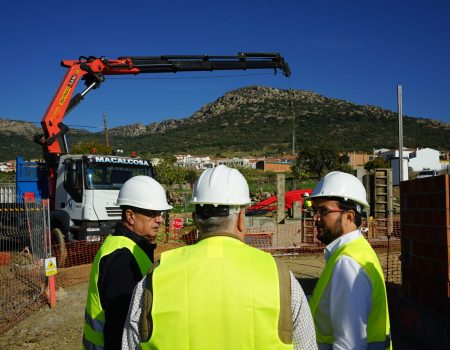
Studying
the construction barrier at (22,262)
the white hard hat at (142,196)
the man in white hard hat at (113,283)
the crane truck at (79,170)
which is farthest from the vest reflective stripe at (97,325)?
the crane truck at (79,170)

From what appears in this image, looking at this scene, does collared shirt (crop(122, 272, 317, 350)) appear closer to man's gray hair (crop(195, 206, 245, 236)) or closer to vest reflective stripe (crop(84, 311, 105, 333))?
man's gray hair (crop(195, 206, 245, 236))

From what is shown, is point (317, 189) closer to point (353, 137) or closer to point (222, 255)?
point (222, 255)

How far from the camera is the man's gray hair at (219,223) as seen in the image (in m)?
1.92

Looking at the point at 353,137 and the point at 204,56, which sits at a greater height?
the point at 353,137

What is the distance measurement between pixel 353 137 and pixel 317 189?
8735 centimetres

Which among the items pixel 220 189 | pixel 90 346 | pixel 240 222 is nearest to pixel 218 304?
pixel 240 222

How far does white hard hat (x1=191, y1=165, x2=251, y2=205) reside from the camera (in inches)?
79.2

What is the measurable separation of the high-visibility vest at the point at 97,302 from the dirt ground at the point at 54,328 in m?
4.29

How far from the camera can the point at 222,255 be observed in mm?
1722

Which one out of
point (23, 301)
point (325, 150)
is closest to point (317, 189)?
point (23, 301)

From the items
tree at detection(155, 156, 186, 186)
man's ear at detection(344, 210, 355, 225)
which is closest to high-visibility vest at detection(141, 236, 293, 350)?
man's ear at detection(344, 210, 355, 225)

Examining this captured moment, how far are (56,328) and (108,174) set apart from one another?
16.1 feet

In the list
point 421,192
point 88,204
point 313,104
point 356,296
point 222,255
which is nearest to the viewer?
point 222,255

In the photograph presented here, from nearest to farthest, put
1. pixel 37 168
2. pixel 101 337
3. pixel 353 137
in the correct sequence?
pixel 101 337 → pixel 37 168 → pixel 353 137
